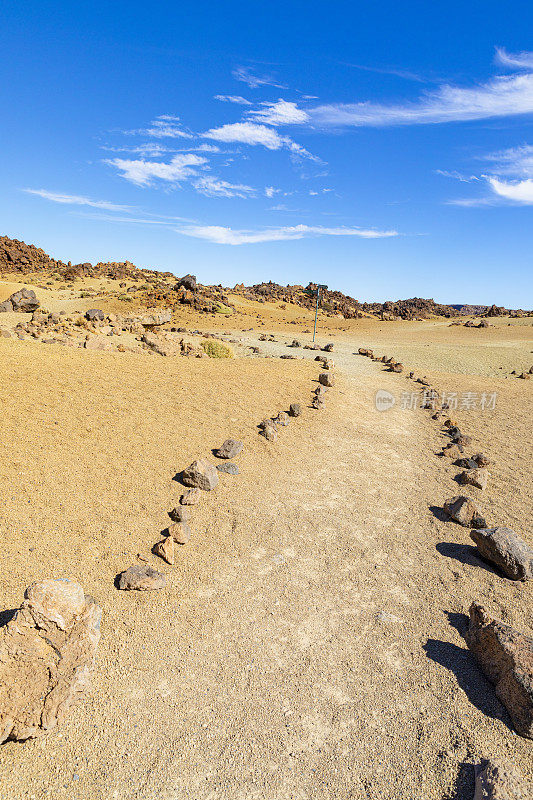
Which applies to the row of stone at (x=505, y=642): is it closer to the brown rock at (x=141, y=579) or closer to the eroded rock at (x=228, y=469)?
the brown rock at (x=141, y=579)

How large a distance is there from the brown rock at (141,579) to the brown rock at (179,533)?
0.69m

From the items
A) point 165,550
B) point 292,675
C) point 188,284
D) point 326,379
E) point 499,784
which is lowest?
point 292,675

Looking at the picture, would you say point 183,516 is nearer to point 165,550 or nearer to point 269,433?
point 165,550

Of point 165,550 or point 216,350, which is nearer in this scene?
point 165,550

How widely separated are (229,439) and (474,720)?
6.14 meters

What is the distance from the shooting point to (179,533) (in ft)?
19.8

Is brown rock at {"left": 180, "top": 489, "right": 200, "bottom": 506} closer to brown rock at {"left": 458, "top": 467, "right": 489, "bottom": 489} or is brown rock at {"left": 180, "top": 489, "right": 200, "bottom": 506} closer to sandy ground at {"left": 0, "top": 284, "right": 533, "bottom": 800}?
sandy ground at {"left": 0, "top": 284, "right": 533, "bottom": 800}

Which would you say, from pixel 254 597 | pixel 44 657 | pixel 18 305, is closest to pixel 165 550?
pixel 254 597

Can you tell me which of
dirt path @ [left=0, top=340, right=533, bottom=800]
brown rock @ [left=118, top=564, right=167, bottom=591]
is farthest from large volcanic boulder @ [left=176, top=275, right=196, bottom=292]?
brown rock @ [left=118, top=564, right=167, bottom=591]

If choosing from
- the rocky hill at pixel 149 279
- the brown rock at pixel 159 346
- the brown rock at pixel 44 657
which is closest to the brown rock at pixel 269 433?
the brown rock at pixel 44 657

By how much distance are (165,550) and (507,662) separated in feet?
13.7

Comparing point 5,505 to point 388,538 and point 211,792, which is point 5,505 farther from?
point 388,538

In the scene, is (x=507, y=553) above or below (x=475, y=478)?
below

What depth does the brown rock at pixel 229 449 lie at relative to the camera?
8500 mm
